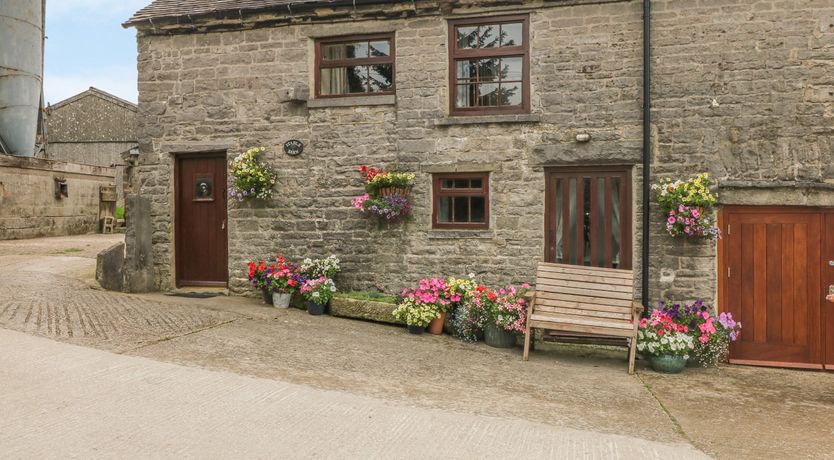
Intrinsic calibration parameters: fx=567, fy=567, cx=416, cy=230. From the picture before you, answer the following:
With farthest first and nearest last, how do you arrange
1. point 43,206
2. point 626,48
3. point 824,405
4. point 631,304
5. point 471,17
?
point 43,206, point 471,17, point 626,48, point 631,304, point 824,405

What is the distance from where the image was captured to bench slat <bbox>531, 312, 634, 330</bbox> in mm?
6648

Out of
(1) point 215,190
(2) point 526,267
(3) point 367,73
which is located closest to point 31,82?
(1) point 215,190

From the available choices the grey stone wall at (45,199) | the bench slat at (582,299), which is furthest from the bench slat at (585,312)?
the grey stone wall at (45,199)

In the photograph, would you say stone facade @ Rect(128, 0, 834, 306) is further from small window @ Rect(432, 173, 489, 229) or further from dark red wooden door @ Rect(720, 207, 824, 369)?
dark red wooden door @ Rect(720, 207, 824, 369)

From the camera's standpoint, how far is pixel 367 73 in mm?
8914

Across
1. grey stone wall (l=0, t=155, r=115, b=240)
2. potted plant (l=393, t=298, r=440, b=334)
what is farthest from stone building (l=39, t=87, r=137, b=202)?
potted plant (l=393, t=298, r=440, b=334)

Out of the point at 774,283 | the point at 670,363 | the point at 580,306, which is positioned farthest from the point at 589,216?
the point at 774,283

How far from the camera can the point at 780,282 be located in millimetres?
7672

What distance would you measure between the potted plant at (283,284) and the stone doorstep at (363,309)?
667mm

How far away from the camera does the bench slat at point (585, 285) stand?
24.0ft

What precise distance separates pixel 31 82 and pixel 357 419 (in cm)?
1885

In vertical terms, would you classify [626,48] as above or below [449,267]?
above

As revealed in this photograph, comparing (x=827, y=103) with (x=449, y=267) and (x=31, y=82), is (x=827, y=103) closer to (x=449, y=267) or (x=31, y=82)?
(x=449, y=267)

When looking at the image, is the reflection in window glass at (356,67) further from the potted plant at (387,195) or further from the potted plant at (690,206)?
the potted plant at (690,206)
